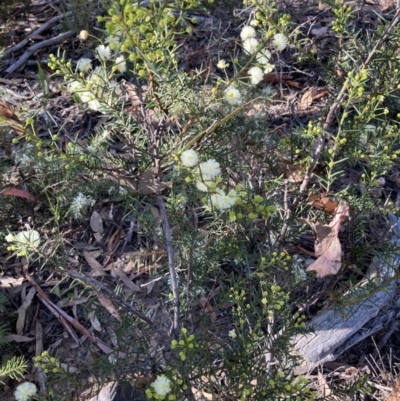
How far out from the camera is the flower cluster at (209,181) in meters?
1.39

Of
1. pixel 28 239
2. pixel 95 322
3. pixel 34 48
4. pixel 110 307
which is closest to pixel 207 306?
pixel 110 307

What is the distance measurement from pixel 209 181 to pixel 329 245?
773 mm

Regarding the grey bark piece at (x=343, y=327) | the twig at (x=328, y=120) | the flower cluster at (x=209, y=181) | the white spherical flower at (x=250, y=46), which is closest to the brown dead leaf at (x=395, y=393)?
the grey bark piece at (x=343, y=327)

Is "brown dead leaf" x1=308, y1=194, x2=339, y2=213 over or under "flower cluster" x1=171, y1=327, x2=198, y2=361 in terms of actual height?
over

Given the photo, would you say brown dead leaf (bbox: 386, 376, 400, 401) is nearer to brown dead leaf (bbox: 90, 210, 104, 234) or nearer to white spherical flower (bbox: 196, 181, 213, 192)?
white spherical flower (bbox: 196, 181, 213, 192)

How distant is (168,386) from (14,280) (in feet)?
5.27

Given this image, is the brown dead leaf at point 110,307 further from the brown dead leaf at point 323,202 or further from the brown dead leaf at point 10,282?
the brown dead leaf at point 323,202

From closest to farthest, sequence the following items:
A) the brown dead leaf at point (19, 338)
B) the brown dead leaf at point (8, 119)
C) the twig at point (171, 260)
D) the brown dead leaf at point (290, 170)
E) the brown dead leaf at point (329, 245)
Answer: the brown dead leaf at point (8, 119)
the twig at point (171, 260)
the brown dead leaf at point (329, 245)
the brown dead leaf at point (290, 170)
the brown dead leaf at point (19, 338)

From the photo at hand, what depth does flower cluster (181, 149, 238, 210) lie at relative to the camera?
4.58 feet

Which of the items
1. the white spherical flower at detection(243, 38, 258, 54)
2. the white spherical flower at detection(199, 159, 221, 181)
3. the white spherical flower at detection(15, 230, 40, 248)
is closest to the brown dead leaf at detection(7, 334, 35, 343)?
the white spherical flower at detection(15, 230, 40, 248)

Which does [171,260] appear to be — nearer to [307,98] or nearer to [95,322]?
[95,322]

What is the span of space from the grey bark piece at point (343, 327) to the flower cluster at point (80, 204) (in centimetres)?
140

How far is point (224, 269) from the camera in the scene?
2680mm

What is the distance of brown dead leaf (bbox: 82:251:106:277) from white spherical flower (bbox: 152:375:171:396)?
1341 mm
